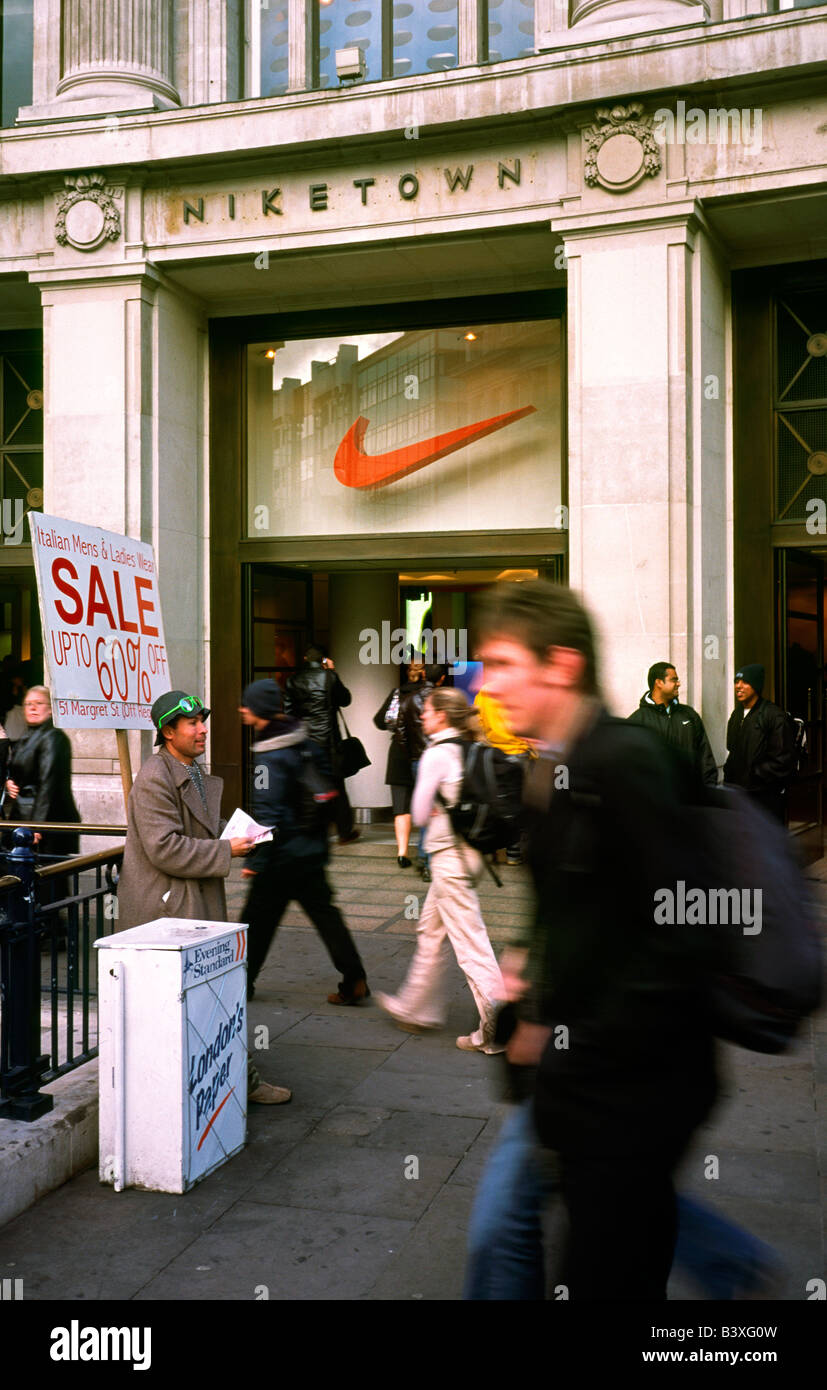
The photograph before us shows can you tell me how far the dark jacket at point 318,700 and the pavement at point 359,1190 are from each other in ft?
19.4

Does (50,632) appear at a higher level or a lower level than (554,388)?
lower

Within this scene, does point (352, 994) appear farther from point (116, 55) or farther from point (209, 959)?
point (116, 55)

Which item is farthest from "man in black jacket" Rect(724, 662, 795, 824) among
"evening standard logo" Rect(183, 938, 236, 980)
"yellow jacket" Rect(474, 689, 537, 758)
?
→ "evening standard logo" Rect(183, 938, 236, 980)

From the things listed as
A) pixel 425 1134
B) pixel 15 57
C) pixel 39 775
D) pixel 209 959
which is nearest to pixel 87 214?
pixel 15 57

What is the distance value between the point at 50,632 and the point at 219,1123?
7.19 ft

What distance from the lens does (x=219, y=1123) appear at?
14.4 ft

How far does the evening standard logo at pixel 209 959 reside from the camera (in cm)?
421

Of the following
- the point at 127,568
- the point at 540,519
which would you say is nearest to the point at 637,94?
the point at 540,519

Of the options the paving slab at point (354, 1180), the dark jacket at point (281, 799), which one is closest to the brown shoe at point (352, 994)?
the dark jacket at point (281, 799)

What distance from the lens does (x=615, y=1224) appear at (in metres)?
2.23

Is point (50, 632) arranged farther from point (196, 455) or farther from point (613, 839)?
point (196, 455)

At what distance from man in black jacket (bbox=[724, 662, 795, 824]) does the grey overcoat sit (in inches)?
230

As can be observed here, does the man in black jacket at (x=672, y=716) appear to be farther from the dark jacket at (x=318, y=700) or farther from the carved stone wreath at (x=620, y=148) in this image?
the carved stone wreath at (x=620, y=148)
